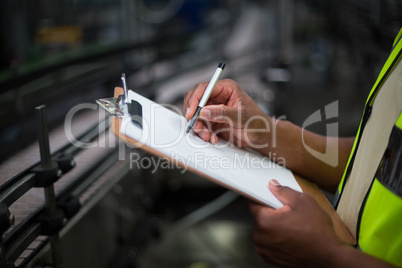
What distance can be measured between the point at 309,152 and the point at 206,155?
0.33 metres

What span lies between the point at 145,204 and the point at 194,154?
4.35ft

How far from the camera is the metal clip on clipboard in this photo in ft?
2.59

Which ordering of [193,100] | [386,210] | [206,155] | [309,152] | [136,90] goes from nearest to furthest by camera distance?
[386,210]
[206,155]
[193,100]
[309,152]
[136,90]

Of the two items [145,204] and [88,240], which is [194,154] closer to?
[88,240]

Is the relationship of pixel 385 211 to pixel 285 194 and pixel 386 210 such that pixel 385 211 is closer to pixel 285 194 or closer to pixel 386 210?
pixel 386 210

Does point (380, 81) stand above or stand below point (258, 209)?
above

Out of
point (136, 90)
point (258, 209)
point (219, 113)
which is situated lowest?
point (136, 90)

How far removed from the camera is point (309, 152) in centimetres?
101

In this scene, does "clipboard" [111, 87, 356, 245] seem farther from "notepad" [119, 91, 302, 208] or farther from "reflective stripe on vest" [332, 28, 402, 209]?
"reflective stripe on vest" [332, 28, 402, 209]

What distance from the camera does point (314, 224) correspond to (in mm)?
668

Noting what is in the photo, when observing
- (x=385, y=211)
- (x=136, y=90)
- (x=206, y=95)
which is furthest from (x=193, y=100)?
(x=136, y=90)

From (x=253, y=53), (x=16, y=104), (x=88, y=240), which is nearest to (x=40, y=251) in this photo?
(x=88, y=240)

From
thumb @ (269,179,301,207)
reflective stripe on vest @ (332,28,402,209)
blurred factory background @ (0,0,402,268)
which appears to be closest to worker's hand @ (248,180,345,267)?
thumb @ (269,179,301,207)

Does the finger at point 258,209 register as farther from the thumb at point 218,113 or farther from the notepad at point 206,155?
the thumb at point 218,113
